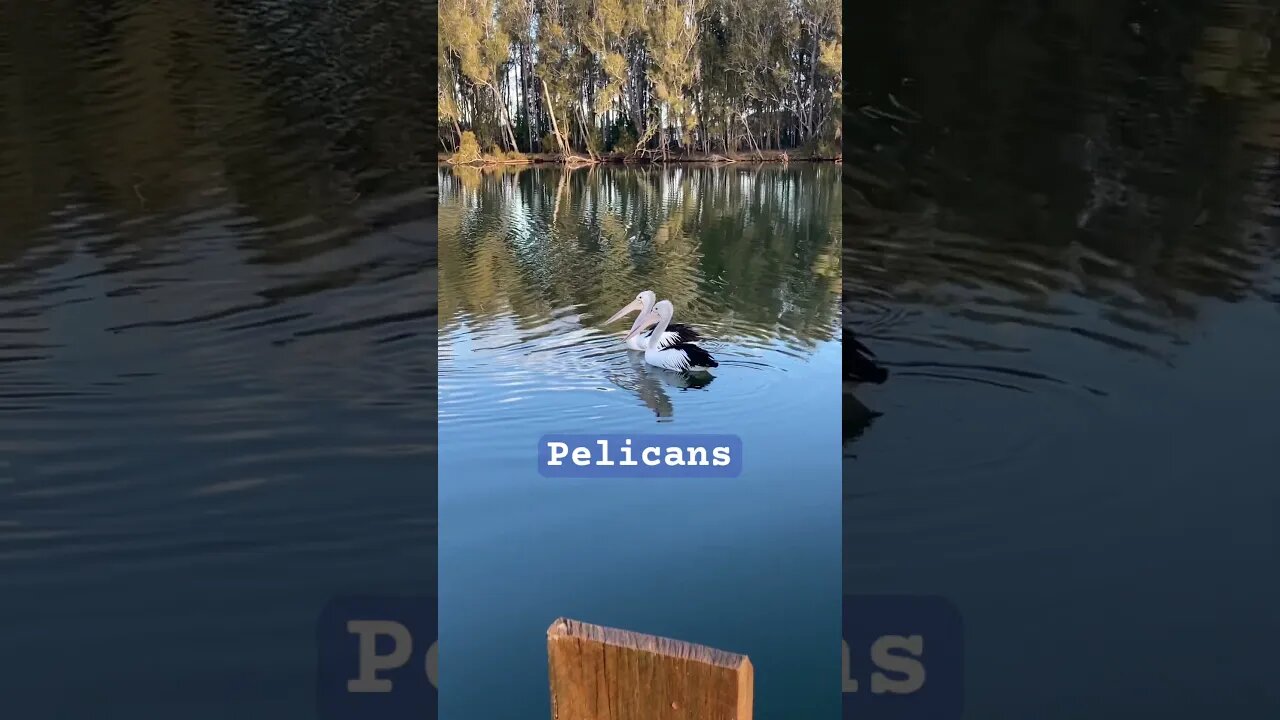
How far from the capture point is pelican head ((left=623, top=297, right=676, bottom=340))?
218 cm

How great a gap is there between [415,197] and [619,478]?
80cm

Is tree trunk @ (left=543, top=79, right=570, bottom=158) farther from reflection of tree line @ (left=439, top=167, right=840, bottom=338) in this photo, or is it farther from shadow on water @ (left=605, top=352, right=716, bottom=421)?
shadow on water @ (left=605, top=352, right=716, bottom=421)

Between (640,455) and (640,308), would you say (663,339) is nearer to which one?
(640,308)

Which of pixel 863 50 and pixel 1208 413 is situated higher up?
pixel 863 50

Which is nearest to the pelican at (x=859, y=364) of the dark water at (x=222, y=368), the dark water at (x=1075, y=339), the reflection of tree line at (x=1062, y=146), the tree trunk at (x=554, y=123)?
the dark water at (x=1075, y=339)

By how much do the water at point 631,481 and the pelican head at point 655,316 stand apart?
2cm

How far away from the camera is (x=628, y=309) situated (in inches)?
86.4

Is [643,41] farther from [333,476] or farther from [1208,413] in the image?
[1208,413]

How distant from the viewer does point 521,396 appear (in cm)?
217

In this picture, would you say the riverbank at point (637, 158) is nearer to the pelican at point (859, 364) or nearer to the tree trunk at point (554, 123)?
the tree trunk at point (554, 123)

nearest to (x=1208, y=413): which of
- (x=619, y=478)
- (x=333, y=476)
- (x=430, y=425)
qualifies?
(x=619, y=478)

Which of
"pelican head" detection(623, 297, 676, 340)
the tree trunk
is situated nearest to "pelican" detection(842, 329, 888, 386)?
"pelican head" detection(623, 297, 676, 340)

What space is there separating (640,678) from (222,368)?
145 centimetres

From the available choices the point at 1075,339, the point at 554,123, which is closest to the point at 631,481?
the point at 554,123
